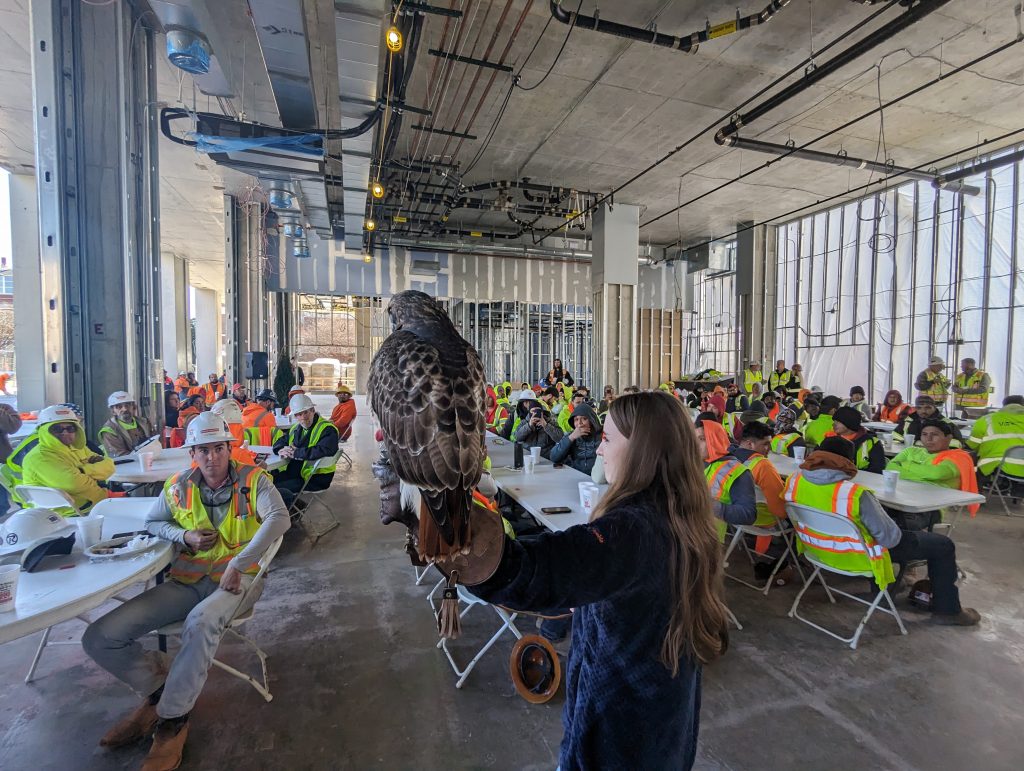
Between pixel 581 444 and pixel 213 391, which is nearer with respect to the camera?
pixel 581 444

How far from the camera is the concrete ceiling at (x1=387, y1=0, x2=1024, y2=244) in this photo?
502 centimetres

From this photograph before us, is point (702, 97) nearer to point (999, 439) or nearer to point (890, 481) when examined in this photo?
point (999, 439)

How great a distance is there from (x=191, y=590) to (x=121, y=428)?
2839 mm

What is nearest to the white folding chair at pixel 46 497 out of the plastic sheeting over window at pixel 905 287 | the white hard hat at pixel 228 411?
the white hard hat at pixel 228 411

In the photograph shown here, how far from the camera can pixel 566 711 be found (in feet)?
3.32

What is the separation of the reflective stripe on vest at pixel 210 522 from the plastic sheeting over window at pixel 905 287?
1079cm

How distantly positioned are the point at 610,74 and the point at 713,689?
21.0ft

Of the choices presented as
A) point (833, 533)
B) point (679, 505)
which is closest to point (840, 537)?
point (833, 533)

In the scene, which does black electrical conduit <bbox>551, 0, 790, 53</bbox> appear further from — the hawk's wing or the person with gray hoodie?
the hawk's wing

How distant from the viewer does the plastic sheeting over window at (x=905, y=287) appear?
8.96 metres

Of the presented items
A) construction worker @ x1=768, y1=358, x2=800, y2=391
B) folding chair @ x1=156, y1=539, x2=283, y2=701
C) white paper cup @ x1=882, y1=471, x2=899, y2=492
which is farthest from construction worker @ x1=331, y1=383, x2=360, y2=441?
construction worker @ x1=768, y1=358, x2=800, y2=391

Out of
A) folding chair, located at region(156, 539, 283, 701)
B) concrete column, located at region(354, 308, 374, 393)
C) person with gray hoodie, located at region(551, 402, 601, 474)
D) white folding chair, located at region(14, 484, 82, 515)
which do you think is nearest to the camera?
folding chair, located at region(156, 539, 283, 701)

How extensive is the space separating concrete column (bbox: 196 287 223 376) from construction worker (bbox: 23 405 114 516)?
17.0m

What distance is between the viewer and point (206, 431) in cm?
226
